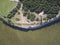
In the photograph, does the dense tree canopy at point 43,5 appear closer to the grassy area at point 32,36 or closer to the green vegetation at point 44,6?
the green vegetation at point 44,6

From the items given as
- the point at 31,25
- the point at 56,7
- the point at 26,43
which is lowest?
the point at 26,43

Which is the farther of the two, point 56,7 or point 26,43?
point 26,43

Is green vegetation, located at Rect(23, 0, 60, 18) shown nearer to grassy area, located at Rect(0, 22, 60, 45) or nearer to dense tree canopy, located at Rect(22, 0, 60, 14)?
dense tree canopy, located at Rect(22, 0, 60, 14)

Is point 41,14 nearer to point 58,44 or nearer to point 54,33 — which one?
point 54,33

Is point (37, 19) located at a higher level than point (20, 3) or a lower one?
lower

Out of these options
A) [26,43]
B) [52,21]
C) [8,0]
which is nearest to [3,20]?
[8,0]

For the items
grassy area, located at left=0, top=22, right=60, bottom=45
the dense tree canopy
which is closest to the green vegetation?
the dense tree canopy
